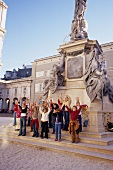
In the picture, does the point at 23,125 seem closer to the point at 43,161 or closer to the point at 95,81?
the point at 43,161

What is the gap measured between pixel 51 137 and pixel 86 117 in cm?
184

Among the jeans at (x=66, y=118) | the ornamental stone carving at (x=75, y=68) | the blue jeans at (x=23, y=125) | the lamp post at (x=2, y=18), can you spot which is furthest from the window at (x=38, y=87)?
the jeans at (x=66, y=118)

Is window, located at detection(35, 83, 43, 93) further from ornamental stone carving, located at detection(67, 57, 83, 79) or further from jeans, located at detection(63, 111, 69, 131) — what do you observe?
jeans, located at detection(63, 111, 69, 131)

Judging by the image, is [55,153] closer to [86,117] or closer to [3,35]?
[86,117]

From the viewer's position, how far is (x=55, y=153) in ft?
16.9

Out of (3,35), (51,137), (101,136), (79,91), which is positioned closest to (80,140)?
(101,136)

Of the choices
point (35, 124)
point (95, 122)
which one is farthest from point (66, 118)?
point (35, 124)

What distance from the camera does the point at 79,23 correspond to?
11023 millimetres

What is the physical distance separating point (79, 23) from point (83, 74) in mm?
4066

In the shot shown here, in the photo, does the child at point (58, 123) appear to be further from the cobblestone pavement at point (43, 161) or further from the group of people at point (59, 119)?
the cobblestone pavement at point (43, 161)

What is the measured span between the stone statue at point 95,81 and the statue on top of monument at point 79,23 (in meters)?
2.09

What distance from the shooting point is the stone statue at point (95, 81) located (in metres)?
8.24

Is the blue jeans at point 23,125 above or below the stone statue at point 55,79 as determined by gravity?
below

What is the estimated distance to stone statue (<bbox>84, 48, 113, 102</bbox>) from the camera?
824cm
